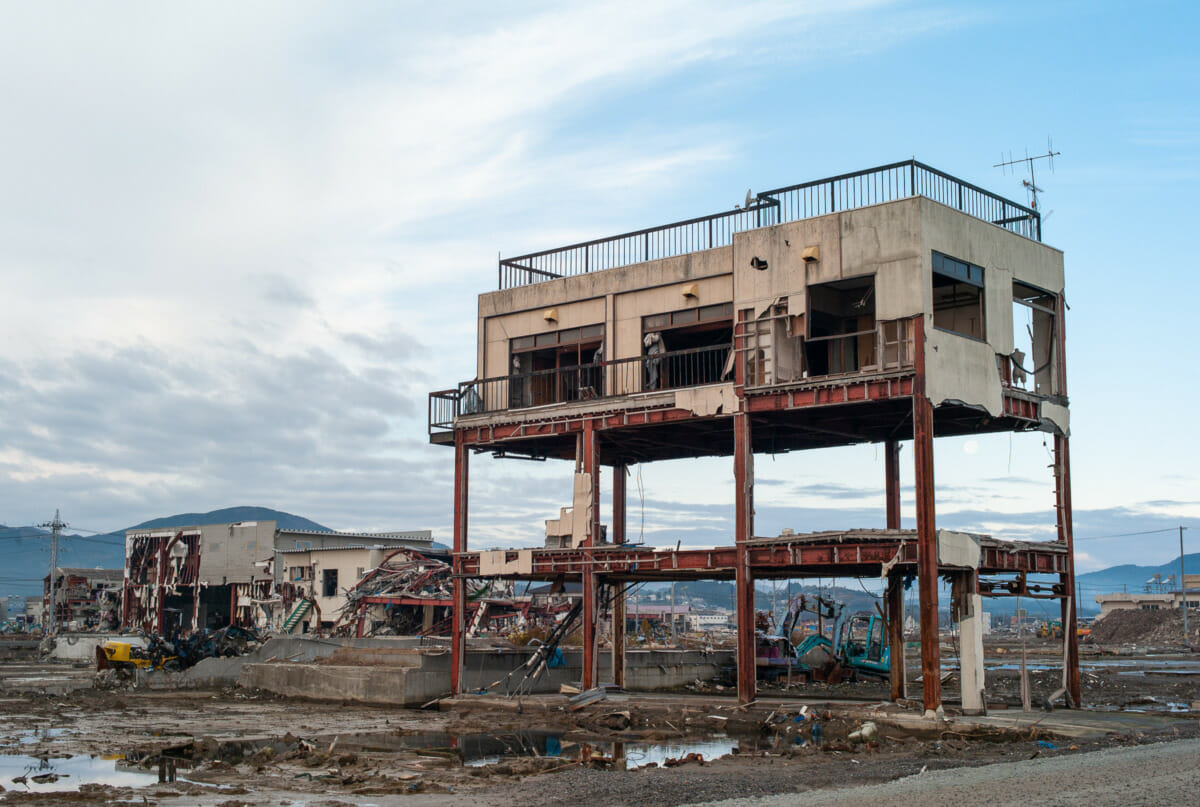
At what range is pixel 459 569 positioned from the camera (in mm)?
40594

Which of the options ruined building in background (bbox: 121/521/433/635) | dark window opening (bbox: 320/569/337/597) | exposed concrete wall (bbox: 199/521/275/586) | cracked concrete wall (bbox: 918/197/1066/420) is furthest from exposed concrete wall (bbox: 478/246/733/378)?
exposed concrete wall (bbox: 199/521/275/586)

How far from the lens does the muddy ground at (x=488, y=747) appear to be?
20.5m

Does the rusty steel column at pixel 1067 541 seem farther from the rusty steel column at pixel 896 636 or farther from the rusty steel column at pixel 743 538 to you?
the rusty steel column at pixel 743 538

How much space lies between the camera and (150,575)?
85062 mm

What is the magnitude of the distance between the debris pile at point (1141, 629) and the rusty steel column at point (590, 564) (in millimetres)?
92725

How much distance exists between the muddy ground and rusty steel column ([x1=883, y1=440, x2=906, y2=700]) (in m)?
1.44

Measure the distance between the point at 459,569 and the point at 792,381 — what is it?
13643 mm

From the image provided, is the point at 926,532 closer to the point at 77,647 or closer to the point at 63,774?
the point at 63,774

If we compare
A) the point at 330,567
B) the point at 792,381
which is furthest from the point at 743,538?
the point at 330,567

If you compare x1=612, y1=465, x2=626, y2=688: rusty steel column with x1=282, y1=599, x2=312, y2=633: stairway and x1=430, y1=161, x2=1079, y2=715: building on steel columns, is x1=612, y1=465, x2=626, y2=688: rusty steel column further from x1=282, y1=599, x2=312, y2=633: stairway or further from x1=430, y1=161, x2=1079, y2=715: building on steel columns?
x1=282, y1=599, x2=312, y2=633: stairway

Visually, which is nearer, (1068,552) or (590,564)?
(1068,552)

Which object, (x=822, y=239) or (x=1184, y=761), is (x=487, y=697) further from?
(x=1184, y=761)

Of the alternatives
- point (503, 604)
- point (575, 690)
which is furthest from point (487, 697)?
point (503, 604)

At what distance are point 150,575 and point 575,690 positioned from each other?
56065 millimetres
